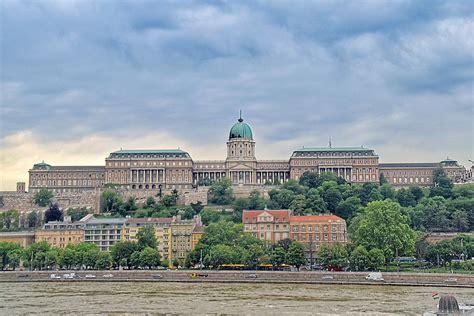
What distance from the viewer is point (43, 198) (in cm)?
15388

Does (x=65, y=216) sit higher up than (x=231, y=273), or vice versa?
(x=65, y=216)

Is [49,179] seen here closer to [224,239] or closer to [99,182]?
[99,182]

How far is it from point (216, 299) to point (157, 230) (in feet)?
159

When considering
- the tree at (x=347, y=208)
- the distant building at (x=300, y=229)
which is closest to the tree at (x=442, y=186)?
the tree at (x=347, y=208)

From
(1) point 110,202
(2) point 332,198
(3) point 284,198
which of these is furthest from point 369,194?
(1) point 110,202

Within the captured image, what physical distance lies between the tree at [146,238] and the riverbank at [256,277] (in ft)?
46.3

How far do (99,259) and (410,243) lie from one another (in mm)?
42494

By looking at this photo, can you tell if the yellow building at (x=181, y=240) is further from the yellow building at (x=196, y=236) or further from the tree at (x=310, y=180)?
the tree at (x=310, y=180)

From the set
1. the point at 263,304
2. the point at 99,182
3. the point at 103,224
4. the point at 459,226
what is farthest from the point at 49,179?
the point at 263,304

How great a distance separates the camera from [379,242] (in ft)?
298

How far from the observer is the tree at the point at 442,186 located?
481 feet

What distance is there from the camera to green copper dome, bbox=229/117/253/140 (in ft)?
604

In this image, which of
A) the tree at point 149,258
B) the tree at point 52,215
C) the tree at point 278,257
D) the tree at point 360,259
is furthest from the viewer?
the tree at point 52,215

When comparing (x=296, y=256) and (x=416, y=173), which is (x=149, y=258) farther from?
(x=416, y=173)
